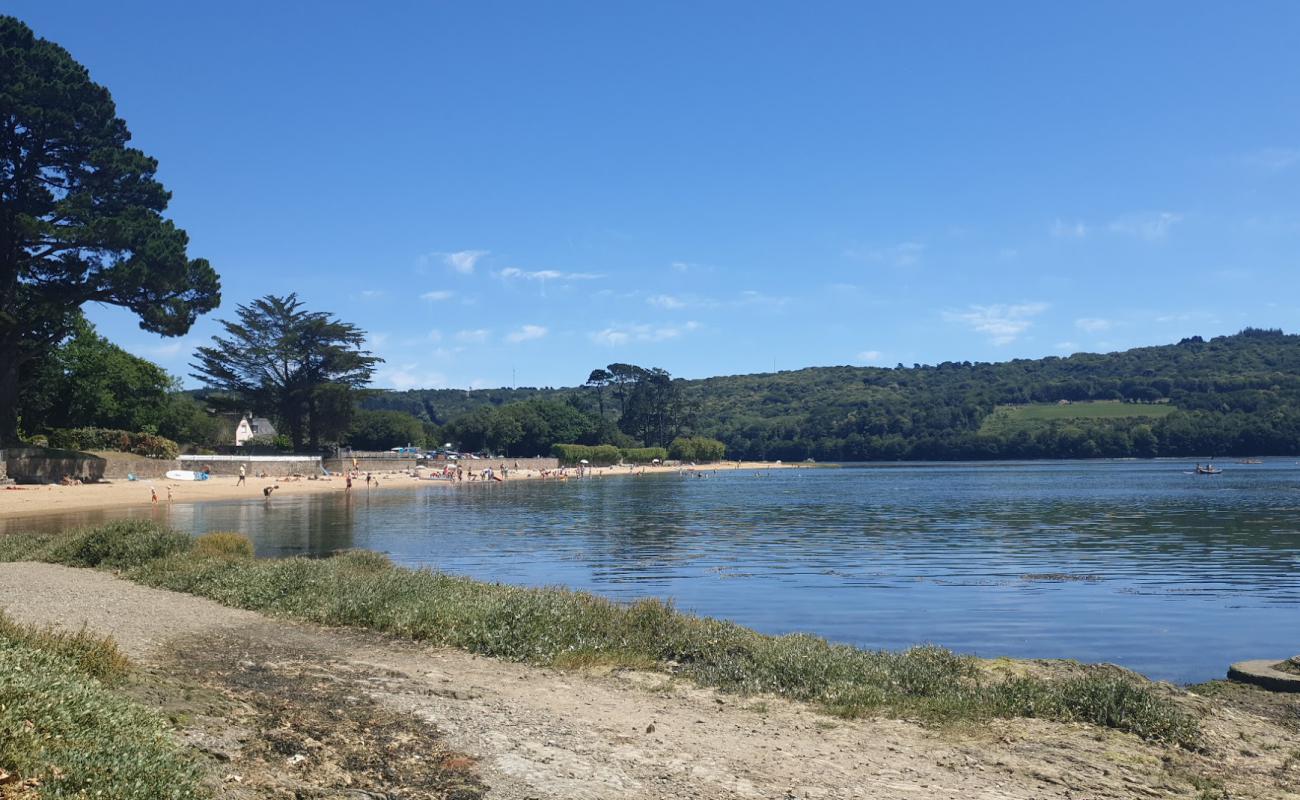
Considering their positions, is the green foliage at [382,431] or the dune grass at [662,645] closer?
the dune grass at [662,645]

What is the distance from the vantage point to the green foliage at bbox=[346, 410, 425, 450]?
407ft

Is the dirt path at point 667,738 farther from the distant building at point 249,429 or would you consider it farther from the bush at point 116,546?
the distant building at point 249,429

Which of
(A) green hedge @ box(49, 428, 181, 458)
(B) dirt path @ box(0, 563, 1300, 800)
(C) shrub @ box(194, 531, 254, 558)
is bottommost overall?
(B) dirt path @ box(0, 563, 1300, 800)

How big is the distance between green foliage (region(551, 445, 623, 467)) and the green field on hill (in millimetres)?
74937

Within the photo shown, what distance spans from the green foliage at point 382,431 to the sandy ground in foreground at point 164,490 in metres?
27.3

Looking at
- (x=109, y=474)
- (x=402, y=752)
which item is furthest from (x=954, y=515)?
(x=109, y=474)

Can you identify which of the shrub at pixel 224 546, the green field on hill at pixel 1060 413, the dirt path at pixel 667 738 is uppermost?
the green field on hill at pixel 1060 413

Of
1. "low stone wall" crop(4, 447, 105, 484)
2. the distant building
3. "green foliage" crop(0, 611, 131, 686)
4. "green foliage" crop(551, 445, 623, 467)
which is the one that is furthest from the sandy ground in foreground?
"green foliage" crop(0, 611, 131, 686)

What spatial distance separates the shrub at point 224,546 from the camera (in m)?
20.8

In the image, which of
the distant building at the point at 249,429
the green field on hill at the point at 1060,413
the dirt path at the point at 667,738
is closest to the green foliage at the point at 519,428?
the distant building at the point at 249,429

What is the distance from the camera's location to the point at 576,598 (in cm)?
1502

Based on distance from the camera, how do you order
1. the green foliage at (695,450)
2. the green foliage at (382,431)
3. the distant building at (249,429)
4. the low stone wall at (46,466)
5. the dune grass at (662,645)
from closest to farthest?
the dune grass at (662,645) → the low stone wall at (46,466) → the distant building at (249,429) → the green foliage at (382,431) → the green foliage at (695,450)

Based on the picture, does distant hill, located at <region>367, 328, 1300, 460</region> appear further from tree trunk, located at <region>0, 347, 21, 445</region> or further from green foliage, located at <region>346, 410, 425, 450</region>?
tree trunk, located at <region>0, 347, 21, 445</region>

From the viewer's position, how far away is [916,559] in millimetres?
28859
